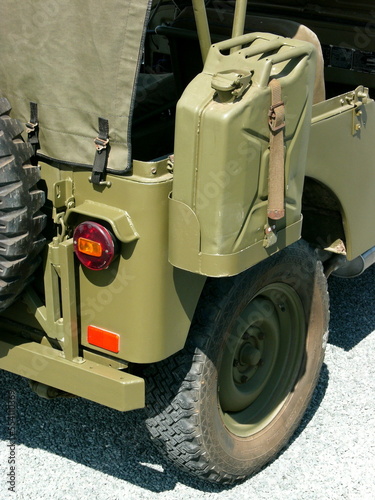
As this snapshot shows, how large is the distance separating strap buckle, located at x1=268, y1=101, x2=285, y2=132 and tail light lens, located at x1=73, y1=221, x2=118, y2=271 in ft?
2.06

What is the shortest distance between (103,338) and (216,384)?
53 cm

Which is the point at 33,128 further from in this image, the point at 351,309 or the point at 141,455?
the point at 351,309

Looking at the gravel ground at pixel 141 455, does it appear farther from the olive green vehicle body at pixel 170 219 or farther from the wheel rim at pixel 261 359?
the olive green vehicle body at pixel 170 219

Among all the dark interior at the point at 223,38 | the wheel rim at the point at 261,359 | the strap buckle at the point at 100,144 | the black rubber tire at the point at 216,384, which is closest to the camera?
the strap buckle at the point at 100,144

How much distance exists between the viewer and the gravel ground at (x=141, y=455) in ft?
11.8

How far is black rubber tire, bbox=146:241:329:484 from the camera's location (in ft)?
10.5

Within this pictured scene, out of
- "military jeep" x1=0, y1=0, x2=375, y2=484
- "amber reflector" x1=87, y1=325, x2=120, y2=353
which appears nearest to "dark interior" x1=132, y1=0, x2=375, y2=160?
"military jeep" x1=0, y1=0, x2=375, y2=484

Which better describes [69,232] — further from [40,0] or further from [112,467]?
[112,467]

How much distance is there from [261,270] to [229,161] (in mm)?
728

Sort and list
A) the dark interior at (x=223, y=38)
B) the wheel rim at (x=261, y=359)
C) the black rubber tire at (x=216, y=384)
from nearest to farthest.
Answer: the black rubber tire at (x=216, y=384)
the wheel rim at (x=261, y=359)
the dark interior at (x=223, y=38)

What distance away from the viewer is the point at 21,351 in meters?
3.14

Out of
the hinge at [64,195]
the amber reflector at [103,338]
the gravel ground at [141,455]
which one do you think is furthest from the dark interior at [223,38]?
the gravel ground at [141,455]

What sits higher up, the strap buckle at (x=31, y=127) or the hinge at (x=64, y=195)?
the strap buckle at (x=31, y=127)

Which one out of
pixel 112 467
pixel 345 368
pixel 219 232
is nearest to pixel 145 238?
pixel 219 232
